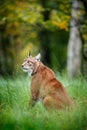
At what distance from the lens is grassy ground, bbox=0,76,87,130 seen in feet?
29.6

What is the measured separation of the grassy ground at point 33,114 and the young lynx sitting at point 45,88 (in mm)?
168

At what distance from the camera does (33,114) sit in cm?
980

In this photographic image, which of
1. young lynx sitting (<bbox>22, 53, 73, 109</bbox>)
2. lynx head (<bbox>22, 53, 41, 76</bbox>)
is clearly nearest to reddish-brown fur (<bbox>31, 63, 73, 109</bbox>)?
young lynx sitting (<bbox>22, 53, 73, 109</bbox>)

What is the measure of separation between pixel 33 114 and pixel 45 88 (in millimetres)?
1211

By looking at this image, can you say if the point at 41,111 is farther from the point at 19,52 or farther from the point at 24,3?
the point at 19,52

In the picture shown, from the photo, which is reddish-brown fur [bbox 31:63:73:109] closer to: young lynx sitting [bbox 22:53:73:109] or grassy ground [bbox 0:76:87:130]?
young lynx sitting [bbox 22:53:73:109]

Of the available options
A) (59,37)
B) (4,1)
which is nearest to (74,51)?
(4,1)

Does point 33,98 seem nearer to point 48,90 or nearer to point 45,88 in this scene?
point 45,88

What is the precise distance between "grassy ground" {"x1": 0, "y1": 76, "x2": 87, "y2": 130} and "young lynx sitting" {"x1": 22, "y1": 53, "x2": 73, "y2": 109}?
17cm

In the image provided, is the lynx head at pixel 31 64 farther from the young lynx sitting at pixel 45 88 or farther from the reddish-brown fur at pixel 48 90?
the reddish-brown fur at pixel 48 90

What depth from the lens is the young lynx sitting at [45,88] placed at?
412 inches

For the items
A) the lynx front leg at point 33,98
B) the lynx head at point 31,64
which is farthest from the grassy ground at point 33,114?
the lynx head at point 31,64

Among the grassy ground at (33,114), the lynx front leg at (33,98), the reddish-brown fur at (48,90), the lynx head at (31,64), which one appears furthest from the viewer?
the lynx head at (31,64)

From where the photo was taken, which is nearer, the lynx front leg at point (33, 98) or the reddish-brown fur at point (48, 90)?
the reddish-brown fur at point (48, 90)
